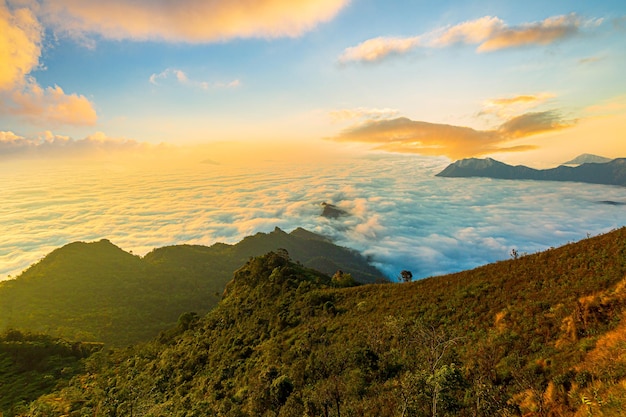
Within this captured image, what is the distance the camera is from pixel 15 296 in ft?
563

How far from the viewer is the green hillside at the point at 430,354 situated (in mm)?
16969

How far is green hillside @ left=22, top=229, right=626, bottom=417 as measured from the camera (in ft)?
55.7

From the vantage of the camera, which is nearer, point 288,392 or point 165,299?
point 288,392

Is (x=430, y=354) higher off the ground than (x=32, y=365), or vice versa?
(x=430, y=354)

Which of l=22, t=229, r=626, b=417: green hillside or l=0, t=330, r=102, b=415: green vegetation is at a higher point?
l=22, t=229, r=626, b=417: green hillside

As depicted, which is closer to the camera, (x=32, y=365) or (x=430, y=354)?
(x=430, y=354)

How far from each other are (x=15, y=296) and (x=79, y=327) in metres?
71.6

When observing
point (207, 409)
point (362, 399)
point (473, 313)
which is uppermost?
point (473, 313)

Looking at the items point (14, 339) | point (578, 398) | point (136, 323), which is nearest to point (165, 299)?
point (136, 323)

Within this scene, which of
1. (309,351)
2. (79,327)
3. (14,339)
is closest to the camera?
(309,351)

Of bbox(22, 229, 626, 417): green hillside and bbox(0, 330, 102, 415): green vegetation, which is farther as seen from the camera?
bbox(0, 330, 102, 415): green vegetation

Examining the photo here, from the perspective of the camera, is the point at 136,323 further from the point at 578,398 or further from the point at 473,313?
the point at 578,398

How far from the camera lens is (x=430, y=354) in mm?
22406

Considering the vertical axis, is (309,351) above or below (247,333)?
above
